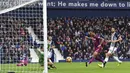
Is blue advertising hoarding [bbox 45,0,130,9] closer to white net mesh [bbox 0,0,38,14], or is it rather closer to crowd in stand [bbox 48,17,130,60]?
crowd in stand [bbox 48,17,130,60]

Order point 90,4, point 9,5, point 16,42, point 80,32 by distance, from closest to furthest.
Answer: point 9,5 < point 16,42 < point 80,32 < point 90,4

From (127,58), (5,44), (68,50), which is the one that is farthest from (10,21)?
(127,58)

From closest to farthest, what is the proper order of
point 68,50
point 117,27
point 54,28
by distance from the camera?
1. point 68,50
2. point 54,28
3. point 117,27

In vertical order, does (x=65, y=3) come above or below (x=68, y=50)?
above

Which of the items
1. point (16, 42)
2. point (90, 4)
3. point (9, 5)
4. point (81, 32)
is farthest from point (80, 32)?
point (9, 5)

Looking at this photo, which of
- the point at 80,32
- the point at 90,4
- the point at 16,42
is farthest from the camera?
the point at 90,4

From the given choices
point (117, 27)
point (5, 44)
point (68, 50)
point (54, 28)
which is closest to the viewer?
point (5, 44)

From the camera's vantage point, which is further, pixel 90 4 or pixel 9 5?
pixel 90 4

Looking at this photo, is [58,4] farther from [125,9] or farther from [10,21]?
[10,21]

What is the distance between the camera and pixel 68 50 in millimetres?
33375

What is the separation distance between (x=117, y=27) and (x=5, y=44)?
1724cm

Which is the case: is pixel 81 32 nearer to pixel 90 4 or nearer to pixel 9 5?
pixel 90 4

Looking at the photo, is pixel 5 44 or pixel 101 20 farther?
pixel 101 20

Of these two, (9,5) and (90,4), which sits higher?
(9,5)
